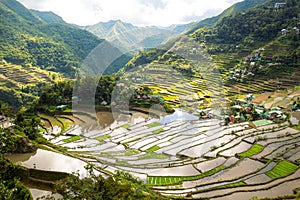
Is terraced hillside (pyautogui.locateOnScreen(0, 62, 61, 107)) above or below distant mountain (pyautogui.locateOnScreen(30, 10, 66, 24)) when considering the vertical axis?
below

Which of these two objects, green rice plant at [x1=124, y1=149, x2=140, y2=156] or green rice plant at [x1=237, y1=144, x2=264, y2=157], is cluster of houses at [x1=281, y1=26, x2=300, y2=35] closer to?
green rice plant at [x1=237, y1=144, x2=264, y2=157]

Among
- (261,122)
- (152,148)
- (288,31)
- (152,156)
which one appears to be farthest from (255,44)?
(152,156)

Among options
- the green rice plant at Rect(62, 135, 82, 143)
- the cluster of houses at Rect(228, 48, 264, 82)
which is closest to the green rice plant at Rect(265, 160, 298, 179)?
the green rice plant at Rect(62, 135, 82, 143)

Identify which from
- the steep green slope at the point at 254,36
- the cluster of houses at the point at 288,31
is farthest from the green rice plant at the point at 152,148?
the cluster of houses at the point at 288,31

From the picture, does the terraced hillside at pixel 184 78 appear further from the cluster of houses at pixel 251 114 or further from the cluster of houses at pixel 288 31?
the cluster of houses at pixel 288 31

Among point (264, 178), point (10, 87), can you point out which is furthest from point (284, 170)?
point (10, 87)

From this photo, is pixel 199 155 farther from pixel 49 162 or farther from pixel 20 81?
pixel 20 81
